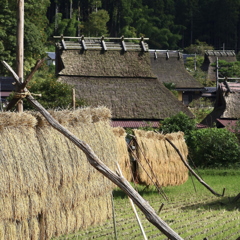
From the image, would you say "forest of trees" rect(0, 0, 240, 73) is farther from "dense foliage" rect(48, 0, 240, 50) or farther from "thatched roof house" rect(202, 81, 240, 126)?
"thatched roof house" rect(202, 81, 240, 126)

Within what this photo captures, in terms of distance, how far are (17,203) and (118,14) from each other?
213ft

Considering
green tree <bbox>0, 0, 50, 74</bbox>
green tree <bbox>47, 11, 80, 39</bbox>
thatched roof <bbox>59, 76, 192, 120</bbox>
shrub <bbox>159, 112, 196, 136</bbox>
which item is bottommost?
shrub <bbox>159, 112, 196, 136</bbox>

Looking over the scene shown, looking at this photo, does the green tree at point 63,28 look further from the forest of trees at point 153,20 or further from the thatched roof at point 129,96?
the thatched roof at point 129,96

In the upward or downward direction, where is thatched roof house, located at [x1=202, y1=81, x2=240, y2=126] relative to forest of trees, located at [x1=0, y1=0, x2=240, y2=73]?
downward

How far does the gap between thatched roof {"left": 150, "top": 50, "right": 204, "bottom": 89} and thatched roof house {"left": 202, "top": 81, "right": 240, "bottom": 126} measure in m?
14.5

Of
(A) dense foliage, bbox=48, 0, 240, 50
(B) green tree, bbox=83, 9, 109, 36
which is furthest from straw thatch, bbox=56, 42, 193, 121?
(A) dense foliage, bbox=48, 0, 240, 50

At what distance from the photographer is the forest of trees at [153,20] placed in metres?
60.9

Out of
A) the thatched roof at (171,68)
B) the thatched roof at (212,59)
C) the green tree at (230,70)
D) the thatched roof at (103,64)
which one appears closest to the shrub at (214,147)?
the thatched roof at (103,64)

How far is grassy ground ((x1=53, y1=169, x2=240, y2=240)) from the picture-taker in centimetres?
961

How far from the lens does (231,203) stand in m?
12.9

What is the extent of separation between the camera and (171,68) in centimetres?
4362

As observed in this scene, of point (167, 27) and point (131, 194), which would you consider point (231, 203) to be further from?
point (167, 27)

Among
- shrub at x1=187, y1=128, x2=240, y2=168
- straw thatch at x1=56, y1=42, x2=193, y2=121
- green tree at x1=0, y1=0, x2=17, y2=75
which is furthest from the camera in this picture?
green tree at x1=0, y1=0, x2=17, y2=75

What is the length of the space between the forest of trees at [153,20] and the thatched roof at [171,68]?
9475 mm
